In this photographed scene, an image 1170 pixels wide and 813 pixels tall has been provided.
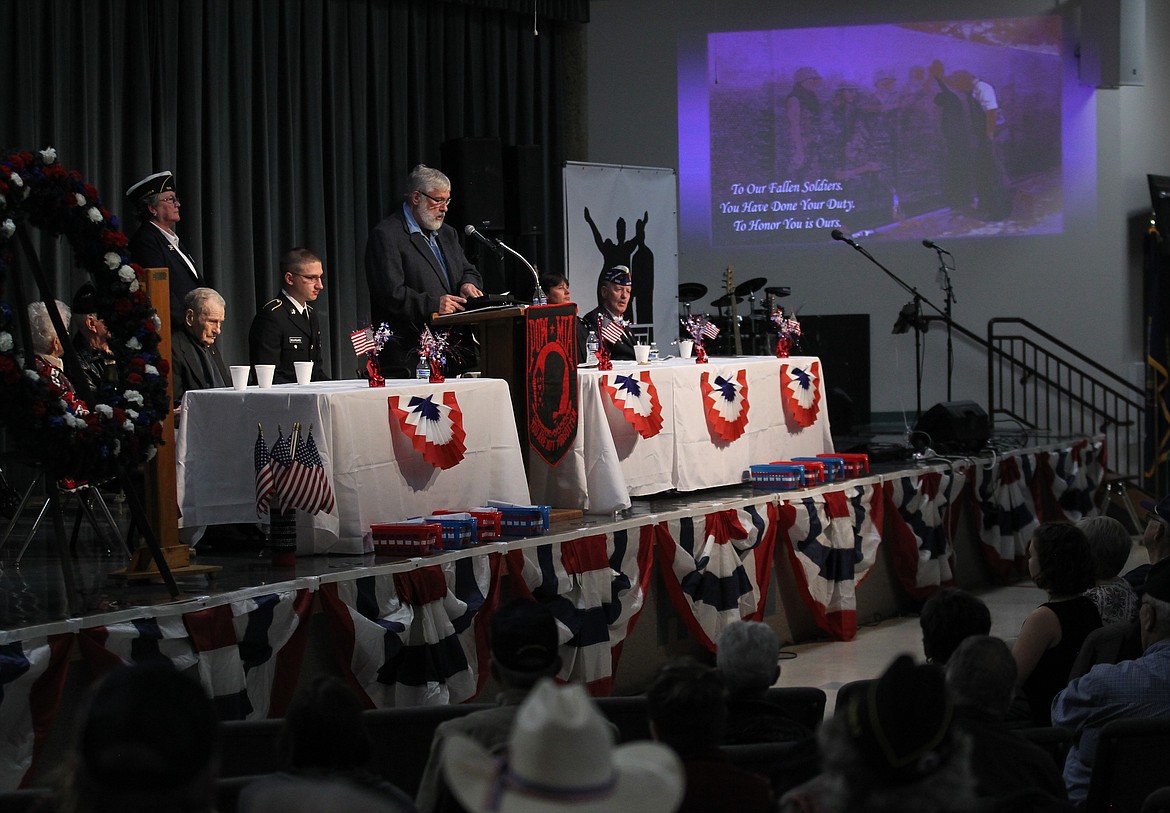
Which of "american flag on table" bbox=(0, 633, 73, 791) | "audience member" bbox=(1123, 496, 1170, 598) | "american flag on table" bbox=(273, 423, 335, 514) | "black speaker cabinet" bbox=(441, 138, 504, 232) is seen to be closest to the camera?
"american flag on table" bbox=(0, 633, 73, 791)

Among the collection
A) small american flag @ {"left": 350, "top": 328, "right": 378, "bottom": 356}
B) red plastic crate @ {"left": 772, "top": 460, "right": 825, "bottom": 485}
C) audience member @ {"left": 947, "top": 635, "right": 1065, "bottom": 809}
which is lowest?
audience member @ {"left": 947, "top": 635, "right": 1065, "bottom": 809}

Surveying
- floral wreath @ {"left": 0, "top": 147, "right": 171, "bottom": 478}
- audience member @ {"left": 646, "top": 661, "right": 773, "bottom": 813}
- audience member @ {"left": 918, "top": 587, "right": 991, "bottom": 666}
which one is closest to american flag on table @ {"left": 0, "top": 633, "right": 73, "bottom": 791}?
floral wreath @ {"left": 0, "top": 147, "right": 171, "bottom": 478}

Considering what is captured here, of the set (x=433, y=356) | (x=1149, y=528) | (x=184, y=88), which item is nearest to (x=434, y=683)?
(x=433, y=356)

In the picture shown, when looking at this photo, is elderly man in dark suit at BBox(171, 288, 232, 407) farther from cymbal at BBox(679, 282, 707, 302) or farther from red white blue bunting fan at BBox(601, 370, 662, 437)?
cymbal at BBox(679, 282, 707, 302)

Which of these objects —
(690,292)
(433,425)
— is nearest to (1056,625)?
(433,425)

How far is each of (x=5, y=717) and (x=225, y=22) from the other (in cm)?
586

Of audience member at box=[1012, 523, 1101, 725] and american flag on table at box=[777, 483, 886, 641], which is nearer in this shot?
audience member at box=[1012, 523, 1101, 725]

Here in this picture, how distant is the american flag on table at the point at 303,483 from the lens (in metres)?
4.46

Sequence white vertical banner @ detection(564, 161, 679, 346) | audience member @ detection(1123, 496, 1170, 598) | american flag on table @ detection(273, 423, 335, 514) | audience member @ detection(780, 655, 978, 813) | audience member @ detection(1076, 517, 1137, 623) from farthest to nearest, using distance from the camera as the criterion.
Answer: white vertical banner @ detection(564, 161, 679, 346)
american flag on table @ detection(273, 423, 335, 514)
audience member @ detection(1123, 496, 1170, 598)
audience member @ detection(1076, 517, 1137, 623)
audience member @ detection(780, 655, 978, 813)

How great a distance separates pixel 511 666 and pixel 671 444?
12.7 ft

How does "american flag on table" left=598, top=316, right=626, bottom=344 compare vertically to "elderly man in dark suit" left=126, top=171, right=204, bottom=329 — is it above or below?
below

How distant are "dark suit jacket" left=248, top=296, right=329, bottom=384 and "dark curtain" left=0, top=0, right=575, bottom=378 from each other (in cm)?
240

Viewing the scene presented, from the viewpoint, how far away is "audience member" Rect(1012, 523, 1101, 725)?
3531 millimetres

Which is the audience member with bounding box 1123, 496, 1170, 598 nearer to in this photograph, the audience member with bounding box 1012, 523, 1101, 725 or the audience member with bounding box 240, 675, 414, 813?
the audience member with bounding box 1012, 523, 1101, 725
